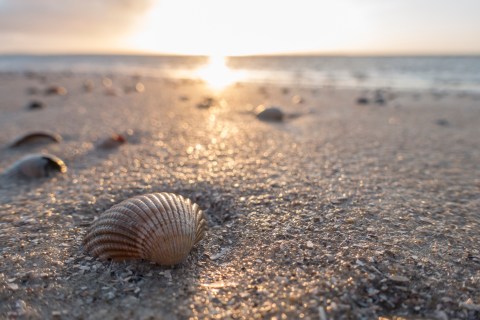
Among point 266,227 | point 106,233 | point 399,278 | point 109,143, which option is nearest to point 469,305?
point 399,278

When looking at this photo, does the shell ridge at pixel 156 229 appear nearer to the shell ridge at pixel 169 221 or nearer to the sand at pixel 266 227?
the shell ridge at pixel 169 221


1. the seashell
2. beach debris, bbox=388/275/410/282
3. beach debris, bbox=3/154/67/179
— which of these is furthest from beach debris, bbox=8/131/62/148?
beach debris, bbox=388/275/410/282

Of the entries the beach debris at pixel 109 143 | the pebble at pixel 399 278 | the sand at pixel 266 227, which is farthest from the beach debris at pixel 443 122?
the beach debris at pixel 109 143

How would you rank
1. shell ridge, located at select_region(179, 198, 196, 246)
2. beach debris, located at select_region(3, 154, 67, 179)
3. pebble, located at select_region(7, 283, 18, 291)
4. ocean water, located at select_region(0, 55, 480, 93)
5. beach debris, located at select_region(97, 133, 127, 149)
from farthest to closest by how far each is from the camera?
ocean water, located at select_region(0, 55, 480, 93), beach debris, located at select_region(97, 133, 127, 149), beach debris, located at select_region(3, 154, 67, 179), shell ridge, located at select_region(179, 198, 196, 246), pebble, located at select_region(7, 283, 18, 291)

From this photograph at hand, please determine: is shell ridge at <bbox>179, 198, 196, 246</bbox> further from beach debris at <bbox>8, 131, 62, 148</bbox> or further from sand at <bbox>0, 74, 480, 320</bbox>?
beach debris at <bbox>8, 131, 62, 148</bbox>

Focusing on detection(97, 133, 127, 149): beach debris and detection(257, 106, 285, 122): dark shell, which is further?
detection(257, 106, 285, 122): dark shell

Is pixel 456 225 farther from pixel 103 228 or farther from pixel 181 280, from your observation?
pixel 103 228
